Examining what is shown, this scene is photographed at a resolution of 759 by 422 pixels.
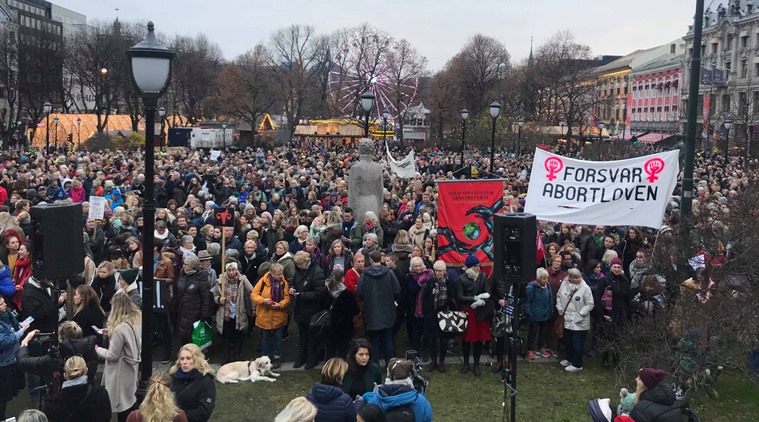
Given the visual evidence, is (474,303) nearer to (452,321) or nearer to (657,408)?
(452,321)

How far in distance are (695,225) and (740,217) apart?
0.60m

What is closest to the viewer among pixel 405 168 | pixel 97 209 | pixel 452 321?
pixel 452 321

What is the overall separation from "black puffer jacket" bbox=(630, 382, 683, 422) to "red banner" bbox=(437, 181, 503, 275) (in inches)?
190

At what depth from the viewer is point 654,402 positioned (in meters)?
5.48

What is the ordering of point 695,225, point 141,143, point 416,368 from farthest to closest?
point 141,143 < point 695,225 < point 416,368

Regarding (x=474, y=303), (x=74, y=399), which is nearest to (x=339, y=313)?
(x=474, y=303)

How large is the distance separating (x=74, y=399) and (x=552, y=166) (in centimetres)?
694

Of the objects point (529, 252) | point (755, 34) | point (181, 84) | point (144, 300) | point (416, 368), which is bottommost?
point (416, 368)

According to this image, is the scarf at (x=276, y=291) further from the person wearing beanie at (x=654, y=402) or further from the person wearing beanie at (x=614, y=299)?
the person wearing beanie at (x=654, y=402)

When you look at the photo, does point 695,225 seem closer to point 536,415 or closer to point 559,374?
point 559,374

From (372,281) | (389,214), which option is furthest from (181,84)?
(372,281)

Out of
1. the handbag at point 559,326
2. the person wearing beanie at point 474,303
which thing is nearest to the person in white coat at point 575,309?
the handbag at point 559,326

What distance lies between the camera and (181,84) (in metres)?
77.8

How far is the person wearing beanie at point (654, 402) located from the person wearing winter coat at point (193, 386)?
3491mm
